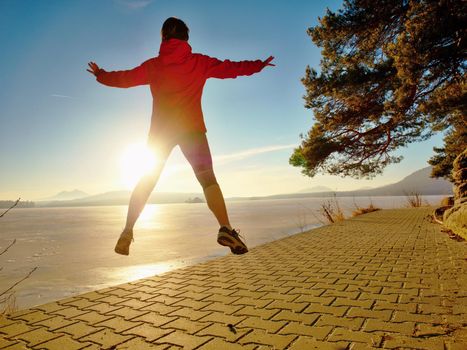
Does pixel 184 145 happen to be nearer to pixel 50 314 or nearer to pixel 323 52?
pixel 50 314

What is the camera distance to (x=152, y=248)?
Answer: 11383 millimetres

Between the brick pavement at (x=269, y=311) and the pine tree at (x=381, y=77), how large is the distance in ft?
17.3

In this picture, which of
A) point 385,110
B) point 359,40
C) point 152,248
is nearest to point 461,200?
point 385,110

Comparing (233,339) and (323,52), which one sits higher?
(323,52)

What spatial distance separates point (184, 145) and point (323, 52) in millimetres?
10673

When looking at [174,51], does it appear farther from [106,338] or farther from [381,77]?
[381,77]

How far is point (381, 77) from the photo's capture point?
35.6 feet

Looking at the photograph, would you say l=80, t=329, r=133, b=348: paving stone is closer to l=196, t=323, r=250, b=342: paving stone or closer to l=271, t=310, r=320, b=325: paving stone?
l=196, t=323, r=250, b=342: paving stone

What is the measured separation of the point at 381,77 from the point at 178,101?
1055 centimetres

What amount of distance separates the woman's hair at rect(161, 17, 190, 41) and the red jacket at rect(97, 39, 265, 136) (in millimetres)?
43

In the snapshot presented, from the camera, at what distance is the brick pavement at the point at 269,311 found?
8.40ft

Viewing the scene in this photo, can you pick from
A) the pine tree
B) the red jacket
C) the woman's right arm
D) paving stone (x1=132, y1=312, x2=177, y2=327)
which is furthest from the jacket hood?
the pine tree

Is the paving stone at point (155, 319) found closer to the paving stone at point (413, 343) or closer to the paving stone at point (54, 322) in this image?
the paving stone at point (54, 322)

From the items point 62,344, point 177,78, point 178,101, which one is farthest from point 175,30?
point 62,344
